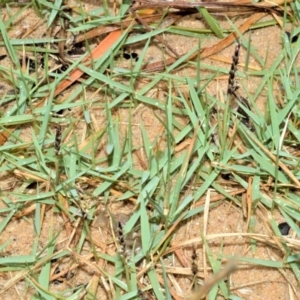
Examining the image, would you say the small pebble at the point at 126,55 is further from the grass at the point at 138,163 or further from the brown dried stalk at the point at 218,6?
the brown dried stalk at the point at 218,6

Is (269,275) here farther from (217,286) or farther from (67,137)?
(67,137)

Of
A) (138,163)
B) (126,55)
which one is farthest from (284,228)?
(126,55)

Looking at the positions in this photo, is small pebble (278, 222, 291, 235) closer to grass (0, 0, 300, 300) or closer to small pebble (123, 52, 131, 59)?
grass (0, 0, 300, 300)

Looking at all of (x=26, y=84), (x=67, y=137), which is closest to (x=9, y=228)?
(x=67, y=137)

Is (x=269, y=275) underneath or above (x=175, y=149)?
underneath

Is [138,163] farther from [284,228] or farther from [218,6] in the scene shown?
[218,6]

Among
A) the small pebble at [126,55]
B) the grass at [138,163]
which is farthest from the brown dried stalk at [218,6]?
the small pebble at [126,55]
